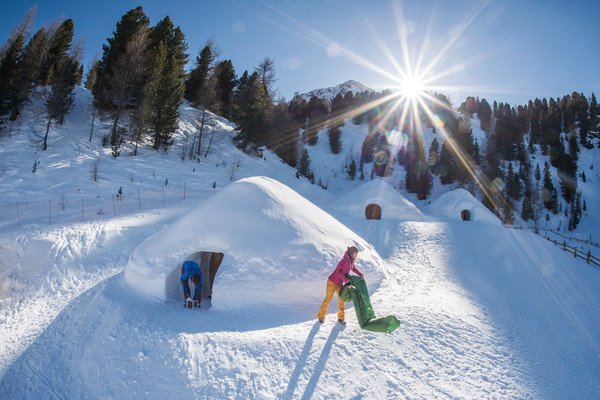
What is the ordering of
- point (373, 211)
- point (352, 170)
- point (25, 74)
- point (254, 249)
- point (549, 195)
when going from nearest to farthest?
1. point (254, 249)
2. point (373, 211)
3. point (25, 74)
4. point (549, 195)
5. point (352, 170)

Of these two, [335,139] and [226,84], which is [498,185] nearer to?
[335,139]

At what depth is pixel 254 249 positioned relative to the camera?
291 inches

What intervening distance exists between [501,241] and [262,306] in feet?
43.2

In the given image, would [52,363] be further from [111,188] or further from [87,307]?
[111,188]

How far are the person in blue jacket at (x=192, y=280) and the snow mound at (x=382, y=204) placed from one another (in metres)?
15.9

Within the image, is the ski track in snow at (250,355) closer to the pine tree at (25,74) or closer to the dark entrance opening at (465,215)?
the dark entrance opening at (465,215)

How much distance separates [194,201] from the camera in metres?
18.4

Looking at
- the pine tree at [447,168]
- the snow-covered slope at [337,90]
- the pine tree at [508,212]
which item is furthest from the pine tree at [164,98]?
the snow-covered slope at [337,90]

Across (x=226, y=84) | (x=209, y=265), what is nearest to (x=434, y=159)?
(x=226, y=84)

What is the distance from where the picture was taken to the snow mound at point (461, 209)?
25656 mm

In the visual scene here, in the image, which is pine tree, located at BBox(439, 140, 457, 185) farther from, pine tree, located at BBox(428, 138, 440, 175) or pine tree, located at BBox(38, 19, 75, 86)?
pine tree, located at BBox(38, 19, 75, 86)

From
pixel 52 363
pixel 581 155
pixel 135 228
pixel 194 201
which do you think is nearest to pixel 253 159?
pixel 194 201

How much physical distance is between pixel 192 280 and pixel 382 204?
56.2ft

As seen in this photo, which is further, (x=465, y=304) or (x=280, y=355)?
(x=465, y=304)
